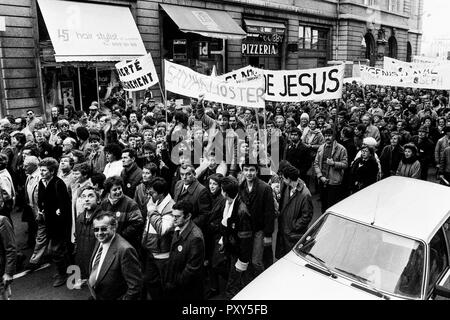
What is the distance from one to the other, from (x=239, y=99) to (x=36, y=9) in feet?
33.7

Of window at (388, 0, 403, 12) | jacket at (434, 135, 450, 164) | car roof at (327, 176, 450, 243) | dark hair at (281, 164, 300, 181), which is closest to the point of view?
car roof at (327, 176, 450, 243)

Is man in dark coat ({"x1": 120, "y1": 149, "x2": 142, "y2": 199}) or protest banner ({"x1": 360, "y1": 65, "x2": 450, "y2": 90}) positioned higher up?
protest banner ({"x1": 360, "y1": 65, "x2": 450, "y2": 90})

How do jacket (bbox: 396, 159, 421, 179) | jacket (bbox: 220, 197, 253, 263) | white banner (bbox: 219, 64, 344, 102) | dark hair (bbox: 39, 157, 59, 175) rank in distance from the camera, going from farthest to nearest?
white banner (bbox: 219, 64, 344, 102) → jacket (bbox: 396, 159, 421, 179) → dark hair (bbox: 39, 157, 59, 175) → jacket (bbox: 220, 197, 253, 263)

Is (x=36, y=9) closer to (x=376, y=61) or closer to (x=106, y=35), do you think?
(x=106, y=35)

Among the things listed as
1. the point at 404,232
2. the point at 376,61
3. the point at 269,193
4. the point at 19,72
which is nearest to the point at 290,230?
the point at 269,193

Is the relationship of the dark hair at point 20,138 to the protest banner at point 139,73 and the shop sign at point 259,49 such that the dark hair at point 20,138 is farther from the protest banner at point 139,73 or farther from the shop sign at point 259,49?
the shop sign at point 259,49

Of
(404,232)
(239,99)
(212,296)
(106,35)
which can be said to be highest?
(106,35)

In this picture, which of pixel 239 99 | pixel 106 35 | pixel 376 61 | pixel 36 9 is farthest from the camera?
pixel 376 61

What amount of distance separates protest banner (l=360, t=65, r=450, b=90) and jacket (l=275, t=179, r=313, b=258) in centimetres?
983

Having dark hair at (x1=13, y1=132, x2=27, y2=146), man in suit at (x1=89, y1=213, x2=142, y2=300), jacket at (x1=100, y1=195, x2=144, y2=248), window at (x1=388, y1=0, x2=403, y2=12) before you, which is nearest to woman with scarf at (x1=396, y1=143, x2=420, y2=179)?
jacket at (x1=100, y1=195, x2=144, y2=248)

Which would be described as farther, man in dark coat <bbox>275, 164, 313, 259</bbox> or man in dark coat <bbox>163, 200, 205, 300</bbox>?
man in dark coat <bbox>275, 164, 313, 259</bbox>

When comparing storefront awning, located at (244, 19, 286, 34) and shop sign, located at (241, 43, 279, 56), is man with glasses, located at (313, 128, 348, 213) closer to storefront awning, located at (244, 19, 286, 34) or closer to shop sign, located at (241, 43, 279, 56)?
shop sign, located at (241, 43, 279, 56)

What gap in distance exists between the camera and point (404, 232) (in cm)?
411

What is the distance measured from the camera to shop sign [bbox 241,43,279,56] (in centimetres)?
2348
